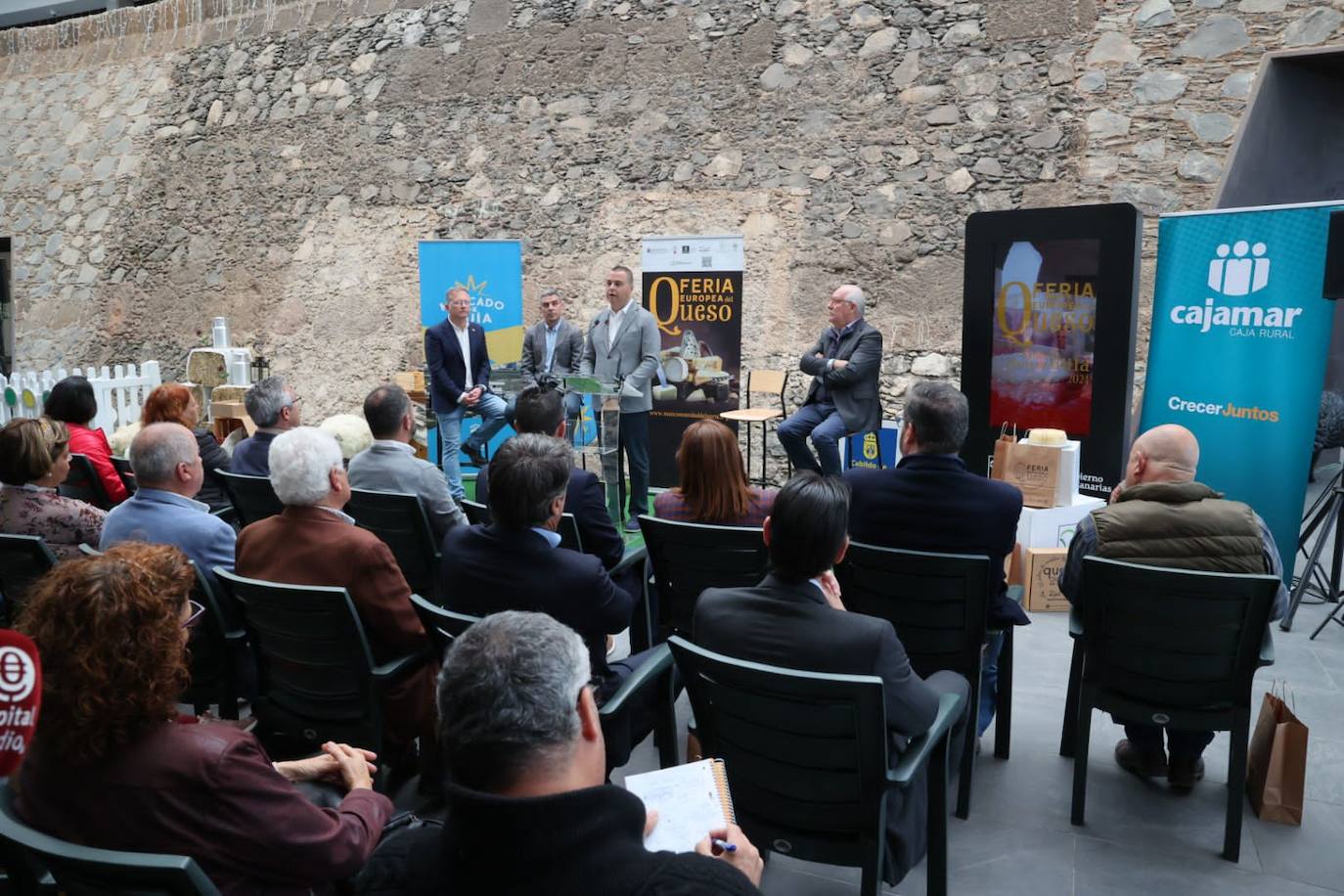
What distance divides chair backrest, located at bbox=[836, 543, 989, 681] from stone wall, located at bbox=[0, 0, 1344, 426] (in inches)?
170

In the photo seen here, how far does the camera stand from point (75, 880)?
1289mm

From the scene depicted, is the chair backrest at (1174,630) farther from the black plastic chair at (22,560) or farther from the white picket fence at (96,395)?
the white picket fence at (96,395)

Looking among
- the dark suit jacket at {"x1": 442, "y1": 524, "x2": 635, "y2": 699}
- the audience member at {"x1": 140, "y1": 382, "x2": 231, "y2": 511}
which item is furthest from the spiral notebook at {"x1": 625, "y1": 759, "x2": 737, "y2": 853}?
the audience member at {"x1": 140, "y1": 382, "x2": 231, "y2": 511}

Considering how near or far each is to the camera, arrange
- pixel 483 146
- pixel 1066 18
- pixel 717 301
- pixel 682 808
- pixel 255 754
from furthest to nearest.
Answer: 1. pixel 483 146
2. pixel 717 301
3. pixel 1066 18
4. pixel 255 754
5. pixel 682 808

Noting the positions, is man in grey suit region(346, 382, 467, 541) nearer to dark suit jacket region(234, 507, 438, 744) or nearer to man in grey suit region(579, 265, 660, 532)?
dark suit jacket region(234, 507, 438, 744)

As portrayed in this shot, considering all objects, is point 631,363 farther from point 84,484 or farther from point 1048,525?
point 84,484

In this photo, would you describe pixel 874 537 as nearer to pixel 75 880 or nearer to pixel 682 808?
pixel 682 808

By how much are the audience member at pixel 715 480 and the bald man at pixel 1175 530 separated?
3.18 feet

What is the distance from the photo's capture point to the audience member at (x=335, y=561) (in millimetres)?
2496

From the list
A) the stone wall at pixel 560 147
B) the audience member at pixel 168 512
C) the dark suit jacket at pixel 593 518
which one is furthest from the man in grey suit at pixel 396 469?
the stone wall at pixel 560 147

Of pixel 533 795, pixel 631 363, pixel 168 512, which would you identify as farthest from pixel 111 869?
pixel 631 363

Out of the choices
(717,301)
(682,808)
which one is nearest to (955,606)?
(682,808)

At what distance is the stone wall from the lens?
20.0 feet

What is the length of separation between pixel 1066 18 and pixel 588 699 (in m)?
6.39
